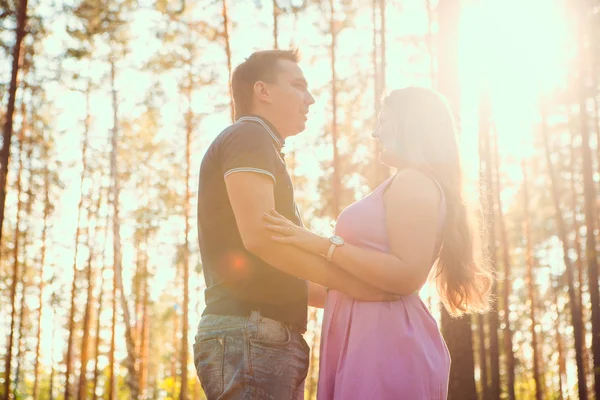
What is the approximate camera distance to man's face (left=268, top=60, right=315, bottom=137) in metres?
3.48

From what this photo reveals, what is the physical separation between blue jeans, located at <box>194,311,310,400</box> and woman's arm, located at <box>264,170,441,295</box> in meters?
0.44

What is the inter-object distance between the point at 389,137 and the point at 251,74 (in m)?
0.83

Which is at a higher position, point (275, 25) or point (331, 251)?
point (275, 25)

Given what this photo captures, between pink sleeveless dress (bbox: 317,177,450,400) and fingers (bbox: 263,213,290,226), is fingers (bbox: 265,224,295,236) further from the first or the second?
pink sleeveless dress (bbox: 317,177,450,400)

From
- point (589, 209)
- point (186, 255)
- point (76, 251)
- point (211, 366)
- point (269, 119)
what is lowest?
point (211, 366)

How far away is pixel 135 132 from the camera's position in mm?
21969

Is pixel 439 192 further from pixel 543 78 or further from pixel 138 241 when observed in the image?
pixel 138 241

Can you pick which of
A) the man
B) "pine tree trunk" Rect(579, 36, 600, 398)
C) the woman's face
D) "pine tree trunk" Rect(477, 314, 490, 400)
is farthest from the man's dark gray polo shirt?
"pine tree trunk" Rect(477, 314, 490, 400)

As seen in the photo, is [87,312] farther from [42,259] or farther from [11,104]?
[11,104]

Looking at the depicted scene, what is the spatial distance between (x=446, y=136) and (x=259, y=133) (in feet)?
3.36

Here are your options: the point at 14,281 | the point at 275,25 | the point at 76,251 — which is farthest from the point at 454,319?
the point at 76,251

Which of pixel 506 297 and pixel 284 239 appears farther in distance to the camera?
pixel 506 297

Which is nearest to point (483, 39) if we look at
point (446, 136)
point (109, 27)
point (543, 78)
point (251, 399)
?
point (543, 78)

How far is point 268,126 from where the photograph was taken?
338 centimetres
